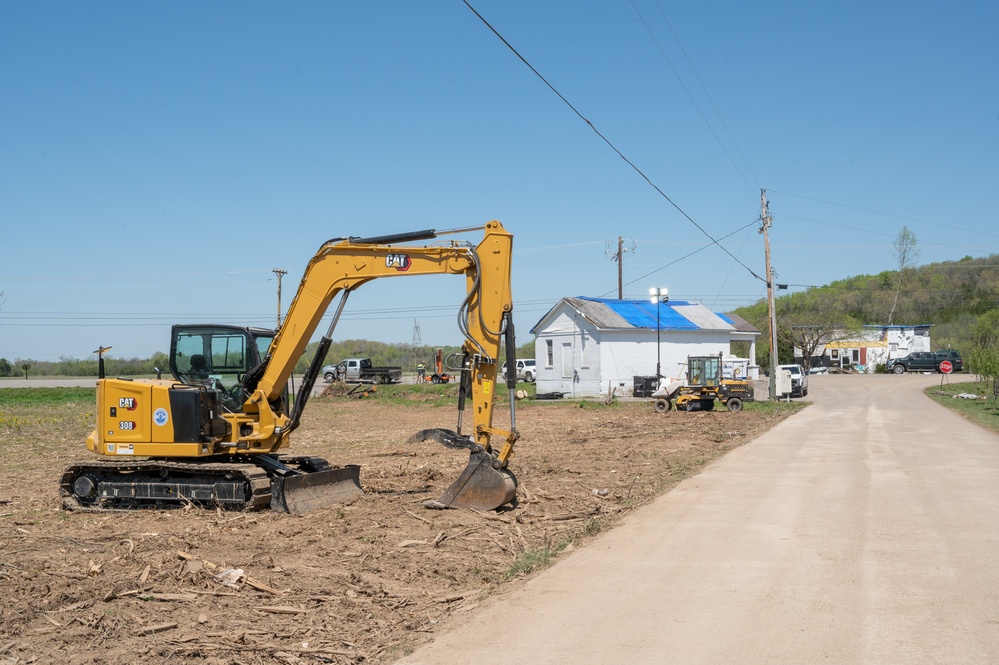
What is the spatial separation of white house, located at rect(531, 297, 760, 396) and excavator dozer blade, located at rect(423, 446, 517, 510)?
114 feet

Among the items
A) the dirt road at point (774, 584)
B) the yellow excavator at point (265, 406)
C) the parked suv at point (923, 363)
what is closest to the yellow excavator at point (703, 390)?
the dirt road at point (774, 584)

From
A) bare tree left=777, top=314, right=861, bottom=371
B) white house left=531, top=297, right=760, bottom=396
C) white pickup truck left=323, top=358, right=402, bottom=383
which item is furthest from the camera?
bare tree left=777, top=314, right=861, bottom=371

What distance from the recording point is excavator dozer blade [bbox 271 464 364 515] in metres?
12.6

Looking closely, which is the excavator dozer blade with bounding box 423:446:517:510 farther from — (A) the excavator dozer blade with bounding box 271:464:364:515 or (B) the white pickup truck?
(B) the white pickup truck

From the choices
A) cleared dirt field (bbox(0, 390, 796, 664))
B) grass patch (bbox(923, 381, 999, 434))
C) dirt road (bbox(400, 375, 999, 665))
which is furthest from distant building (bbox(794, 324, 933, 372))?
dirt road (bbox(400, 375, 999, 665))

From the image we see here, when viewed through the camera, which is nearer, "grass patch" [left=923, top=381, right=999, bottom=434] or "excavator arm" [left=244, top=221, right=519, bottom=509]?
"excavator arm" [left=244, top=221, right=519, bottom=509]

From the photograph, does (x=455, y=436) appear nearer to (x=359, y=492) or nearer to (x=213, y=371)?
(x=359, y=492)

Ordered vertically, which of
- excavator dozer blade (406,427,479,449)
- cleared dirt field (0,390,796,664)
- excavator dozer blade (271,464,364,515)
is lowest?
cleared dirt field (0,390,796,664)

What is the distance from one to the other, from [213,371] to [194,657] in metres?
7.63

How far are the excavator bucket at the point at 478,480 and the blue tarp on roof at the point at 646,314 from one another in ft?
122

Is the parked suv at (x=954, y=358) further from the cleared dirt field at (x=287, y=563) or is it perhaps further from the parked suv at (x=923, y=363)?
the cleared dirt field at (x=287, y=563)

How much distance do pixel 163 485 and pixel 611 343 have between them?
36.3 meters

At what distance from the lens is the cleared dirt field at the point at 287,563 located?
697 centimetres

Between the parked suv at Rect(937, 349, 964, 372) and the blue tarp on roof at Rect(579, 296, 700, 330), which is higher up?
the blue tarp on roof at Rect(579, 296, 700, 330)
